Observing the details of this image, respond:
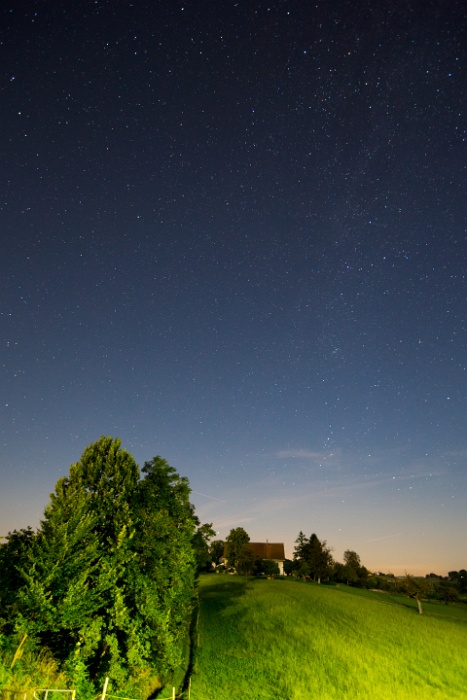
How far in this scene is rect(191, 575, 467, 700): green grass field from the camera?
26.9 metres

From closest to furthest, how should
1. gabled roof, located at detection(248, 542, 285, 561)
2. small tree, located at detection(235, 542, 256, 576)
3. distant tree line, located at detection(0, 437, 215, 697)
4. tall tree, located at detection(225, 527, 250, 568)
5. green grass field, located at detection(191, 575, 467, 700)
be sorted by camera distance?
distant tree line, located at detection(0, 437, 215, 697)
green grass field, located at detection(191, 575, 467, 700)
small tree, located at detection(235, 542, 256, 576)
tall tree, located at detection(225, 527, 250, 568)
gabled roof, located at detection(248, 542, 285, 561)

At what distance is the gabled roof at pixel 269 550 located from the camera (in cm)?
12077

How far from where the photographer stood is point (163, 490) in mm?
27984

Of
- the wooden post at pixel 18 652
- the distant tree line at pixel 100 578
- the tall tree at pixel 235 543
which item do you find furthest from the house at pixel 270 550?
the wooden post at pixel 18 652

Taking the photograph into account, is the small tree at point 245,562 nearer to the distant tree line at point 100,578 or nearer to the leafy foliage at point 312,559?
the leafy foliage at point 312,559

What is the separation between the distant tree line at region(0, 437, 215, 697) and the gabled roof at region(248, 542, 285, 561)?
341 ft

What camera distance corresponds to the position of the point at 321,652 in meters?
34.6

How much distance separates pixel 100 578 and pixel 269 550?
117062 millimetres

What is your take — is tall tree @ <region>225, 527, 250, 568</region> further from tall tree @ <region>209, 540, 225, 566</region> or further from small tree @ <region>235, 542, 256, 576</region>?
tall tree @ <region>209, 540, 225, 566</region>

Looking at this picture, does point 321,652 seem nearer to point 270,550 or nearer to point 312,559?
point 312,559

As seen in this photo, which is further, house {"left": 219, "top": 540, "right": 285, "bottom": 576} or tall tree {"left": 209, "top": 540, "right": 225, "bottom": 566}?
house {"left": 219, "top": 540, "right": 285, "bottom": 576}

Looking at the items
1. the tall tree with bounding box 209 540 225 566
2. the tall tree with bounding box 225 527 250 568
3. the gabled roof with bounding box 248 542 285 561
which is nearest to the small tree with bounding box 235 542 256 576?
the tall tree with bounding box 225 527 250 568

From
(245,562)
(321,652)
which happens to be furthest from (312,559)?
(321,652)

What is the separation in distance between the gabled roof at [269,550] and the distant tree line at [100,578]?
104 metres
